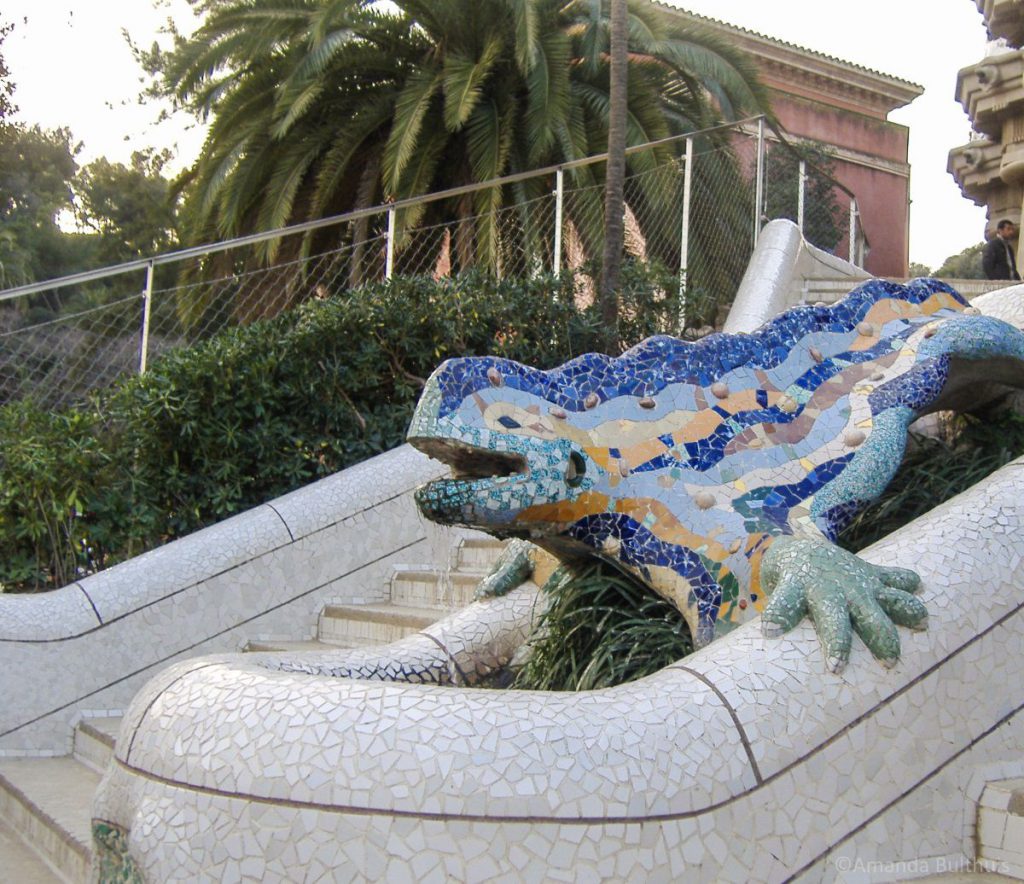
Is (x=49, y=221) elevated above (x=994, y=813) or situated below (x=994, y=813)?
above

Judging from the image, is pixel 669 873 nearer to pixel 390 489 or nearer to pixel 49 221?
pixel 390 489

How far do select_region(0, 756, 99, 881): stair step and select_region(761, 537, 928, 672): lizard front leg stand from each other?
231cm

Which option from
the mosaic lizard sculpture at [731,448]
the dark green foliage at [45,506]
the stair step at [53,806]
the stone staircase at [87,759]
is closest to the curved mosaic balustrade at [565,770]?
the mosaic lizard sculpture at [731,448]

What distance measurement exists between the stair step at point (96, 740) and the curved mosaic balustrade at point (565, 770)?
5.92 ft

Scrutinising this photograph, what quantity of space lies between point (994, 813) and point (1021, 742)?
1.03 ft

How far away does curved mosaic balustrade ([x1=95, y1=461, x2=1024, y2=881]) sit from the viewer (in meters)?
2.52

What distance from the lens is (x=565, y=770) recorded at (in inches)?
102

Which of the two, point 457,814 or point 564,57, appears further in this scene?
point 564,57

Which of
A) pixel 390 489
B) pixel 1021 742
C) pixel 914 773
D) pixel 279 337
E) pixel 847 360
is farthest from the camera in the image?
pixel 279 337

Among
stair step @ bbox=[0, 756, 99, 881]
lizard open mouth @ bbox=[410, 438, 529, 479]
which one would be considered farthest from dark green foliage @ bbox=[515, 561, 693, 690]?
stair step @ bbox=[0, 756, 99, 881]

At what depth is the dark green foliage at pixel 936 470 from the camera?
4293 mm

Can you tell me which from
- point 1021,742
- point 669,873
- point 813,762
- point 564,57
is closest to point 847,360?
point 1021,742

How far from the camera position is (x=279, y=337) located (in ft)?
22.2

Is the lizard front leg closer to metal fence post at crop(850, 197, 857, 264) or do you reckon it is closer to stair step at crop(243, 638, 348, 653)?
stair step at crop(243, 638, 348, 653)
